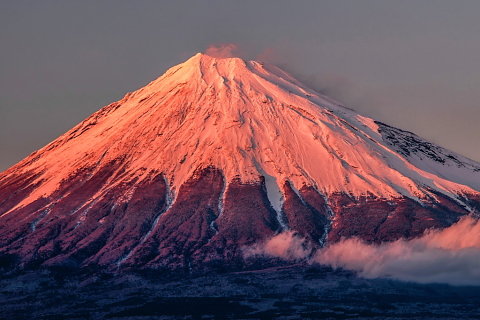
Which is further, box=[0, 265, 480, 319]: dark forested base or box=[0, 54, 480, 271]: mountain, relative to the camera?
box=[0, 54, 480, 271]: mountain

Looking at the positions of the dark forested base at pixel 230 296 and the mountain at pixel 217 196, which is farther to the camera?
the mountain at pixel 217 196

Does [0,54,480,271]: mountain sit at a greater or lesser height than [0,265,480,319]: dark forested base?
greater

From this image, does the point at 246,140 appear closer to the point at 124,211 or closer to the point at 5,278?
the point at 124,211

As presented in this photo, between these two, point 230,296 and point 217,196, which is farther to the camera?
point 217,196

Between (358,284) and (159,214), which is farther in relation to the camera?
(159,214)

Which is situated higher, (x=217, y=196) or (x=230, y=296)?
(x=217, y=196)

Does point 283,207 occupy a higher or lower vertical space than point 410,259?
higher

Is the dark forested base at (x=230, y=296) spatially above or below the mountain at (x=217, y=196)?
below

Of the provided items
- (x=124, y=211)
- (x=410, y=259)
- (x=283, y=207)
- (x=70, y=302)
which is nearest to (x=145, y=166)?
(x=124, y=211)
